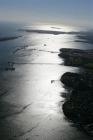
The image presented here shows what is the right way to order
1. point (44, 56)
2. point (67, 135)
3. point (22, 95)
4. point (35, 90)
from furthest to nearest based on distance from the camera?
point (44, 56) < point (35, 90) < point (22, 95) < point (67, 135)

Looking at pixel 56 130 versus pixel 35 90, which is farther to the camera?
pixel 35 90

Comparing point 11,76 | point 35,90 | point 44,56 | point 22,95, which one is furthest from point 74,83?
point 44,56

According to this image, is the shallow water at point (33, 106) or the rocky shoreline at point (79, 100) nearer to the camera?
the shallow water at point (33, 106)

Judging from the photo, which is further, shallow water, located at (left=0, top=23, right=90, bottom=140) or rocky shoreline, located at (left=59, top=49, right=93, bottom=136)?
rocky shoreline, located at (left=59, top=49, right=93, bottom=136)

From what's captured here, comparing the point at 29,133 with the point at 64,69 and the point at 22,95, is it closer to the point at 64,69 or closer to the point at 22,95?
the point at 22,95

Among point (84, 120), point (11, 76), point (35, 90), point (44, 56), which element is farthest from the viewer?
point (44, 56)

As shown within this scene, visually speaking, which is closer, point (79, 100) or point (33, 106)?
point (79, 100)

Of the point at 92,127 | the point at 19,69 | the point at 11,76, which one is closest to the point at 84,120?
the point at 92,127

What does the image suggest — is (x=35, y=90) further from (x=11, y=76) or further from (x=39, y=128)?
(x=39, y=128)

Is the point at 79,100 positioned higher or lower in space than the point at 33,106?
higher
